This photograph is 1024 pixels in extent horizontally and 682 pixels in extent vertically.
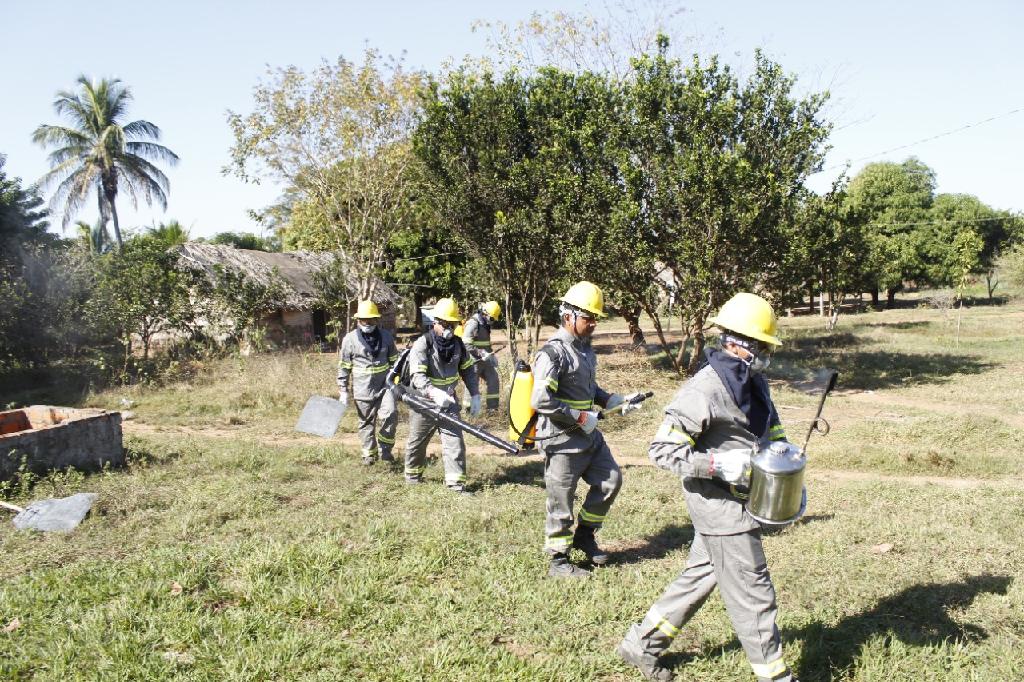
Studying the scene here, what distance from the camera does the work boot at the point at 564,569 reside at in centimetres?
492

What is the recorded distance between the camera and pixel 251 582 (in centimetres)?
461

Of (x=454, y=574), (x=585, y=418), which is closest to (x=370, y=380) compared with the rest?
(x=454, y=574)

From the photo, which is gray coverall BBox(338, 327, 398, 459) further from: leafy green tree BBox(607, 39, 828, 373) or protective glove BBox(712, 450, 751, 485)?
leafy green tree BBox(607, 39, 828, 373)

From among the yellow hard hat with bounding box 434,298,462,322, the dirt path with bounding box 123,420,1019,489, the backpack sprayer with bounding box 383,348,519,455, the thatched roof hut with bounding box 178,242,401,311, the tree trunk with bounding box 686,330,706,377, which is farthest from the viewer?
the thatched roof hut with bounding box 178,242,401,311

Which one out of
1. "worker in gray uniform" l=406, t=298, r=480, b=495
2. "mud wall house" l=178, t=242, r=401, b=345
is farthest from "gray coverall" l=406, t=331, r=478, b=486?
"mud wall house" l=178, t=242, r=401, b=345

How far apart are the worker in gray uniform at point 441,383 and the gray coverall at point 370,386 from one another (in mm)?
945

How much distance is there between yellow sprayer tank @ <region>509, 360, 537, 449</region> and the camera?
5.12 m

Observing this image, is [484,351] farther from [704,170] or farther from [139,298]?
[139,298]

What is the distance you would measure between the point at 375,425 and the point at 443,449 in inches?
63.2

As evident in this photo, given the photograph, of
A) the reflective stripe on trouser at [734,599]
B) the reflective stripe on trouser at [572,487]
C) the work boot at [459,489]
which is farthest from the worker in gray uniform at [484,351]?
the reflective stripe on trouser at [734,599]

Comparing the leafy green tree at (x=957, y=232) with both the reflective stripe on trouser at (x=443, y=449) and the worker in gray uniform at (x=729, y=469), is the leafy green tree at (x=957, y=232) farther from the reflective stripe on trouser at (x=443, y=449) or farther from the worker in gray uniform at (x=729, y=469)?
the worker in gray uniform at (x=729, y=469)

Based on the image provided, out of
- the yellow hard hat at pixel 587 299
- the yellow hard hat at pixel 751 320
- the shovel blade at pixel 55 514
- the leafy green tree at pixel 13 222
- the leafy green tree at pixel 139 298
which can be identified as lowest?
the shovel blade at pixel 55 514

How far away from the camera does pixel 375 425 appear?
838 cm

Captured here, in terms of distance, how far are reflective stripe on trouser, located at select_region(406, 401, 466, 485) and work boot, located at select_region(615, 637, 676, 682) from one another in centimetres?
351
